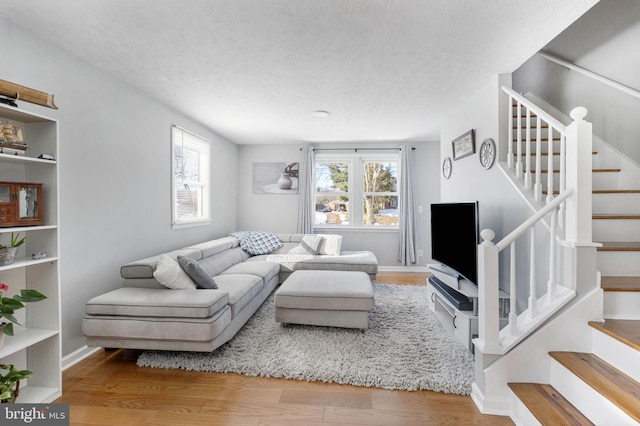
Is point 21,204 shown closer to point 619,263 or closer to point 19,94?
point 19,94

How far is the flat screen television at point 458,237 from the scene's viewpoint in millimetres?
2340

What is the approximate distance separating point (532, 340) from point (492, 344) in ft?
0.75

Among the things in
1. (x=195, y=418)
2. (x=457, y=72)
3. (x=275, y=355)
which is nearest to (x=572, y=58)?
(x=457, y=72)

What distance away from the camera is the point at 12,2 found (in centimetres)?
158

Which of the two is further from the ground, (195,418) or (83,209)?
(83,209)

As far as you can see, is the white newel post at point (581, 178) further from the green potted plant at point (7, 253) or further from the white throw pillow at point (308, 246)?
the white throw pillow at point (308, 246)

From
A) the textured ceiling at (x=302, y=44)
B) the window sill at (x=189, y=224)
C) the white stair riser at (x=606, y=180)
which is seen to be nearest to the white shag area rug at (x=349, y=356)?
the window sill at (x=189, y=224)

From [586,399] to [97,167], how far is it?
140 inches

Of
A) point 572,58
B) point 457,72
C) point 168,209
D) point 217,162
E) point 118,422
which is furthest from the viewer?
point 217,162

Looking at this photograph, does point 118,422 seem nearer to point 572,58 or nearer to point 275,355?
point 275,355

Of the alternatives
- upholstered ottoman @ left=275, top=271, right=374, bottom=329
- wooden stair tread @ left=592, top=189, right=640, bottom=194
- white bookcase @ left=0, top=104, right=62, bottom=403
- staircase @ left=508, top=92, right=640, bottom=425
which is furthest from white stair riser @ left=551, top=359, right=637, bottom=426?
white bookcase @ left=0, top=104, right=62, bottom=403

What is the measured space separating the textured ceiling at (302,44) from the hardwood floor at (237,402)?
93.0 inches

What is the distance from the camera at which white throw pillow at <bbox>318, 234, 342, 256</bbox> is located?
177 inches

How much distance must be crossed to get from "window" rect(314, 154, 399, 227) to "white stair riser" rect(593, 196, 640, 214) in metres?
3.12
